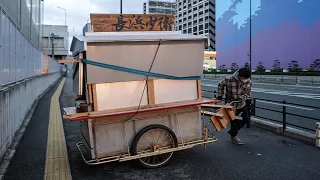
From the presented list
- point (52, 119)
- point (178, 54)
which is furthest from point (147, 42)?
point (52, 119)

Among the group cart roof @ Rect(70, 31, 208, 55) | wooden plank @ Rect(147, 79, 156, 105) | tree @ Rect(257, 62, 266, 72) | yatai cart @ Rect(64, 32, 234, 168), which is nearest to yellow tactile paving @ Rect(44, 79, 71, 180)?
yatai cart @ Rect(64, 32, 234, 168)

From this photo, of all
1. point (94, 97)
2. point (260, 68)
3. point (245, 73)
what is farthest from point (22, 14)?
point (260, 68)

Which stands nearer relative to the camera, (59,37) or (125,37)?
(125,37)

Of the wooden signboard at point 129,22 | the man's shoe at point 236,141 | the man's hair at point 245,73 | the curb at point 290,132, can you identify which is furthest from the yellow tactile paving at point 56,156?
the curb at point 290,132

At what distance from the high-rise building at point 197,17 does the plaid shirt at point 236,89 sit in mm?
104681

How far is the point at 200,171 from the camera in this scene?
4.76 meters

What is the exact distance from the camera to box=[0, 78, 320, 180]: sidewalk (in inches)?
181

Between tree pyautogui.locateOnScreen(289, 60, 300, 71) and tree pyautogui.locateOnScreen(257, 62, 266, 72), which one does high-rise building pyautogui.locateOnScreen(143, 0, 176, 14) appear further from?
tree pyautogui.locateOnScreen(289, 60, 300, 71)

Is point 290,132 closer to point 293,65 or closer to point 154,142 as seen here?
point 154,142

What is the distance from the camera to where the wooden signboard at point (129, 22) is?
4973 mm

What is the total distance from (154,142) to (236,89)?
97.5 inches

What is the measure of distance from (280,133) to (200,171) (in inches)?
138

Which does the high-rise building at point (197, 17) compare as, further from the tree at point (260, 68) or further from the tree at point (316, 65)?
the tree at point (316, 65)

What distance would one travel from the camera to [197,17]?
129 metres
